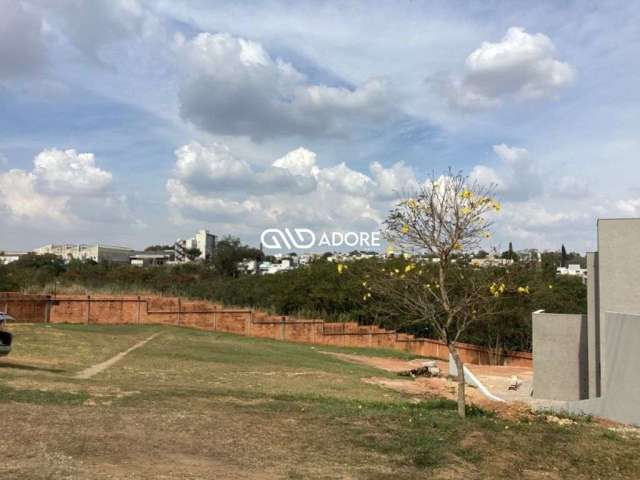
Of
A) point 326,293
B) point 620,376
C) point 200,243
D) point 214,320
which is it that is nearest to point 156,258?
point 200,243

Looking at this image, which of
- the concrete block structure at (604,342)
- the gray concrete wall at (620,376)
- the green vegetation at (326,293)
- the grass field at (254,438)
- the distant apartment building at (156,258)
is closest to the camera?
the grass field at (254,438)

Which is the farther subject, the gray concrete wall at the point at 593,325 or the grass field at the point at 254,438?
the gray concrete wall at the point at 593,325

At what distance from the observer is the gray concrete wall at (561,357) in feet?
61.2

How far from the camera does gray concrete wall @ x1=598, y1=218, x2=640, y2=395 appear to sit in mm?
14844

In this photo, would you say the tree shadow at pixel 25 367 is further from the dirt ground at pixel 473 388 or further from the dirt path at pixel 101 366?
the dirt ground at pixel 473 388

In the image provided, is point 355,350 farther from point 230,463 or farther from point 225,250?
point 225,250

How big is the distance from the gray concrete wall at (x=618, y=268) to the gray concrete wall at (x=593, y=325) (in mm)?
779

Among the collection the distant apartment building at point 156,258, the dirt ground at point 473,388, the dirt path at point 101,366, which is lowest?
the dirt ground at point 473,388

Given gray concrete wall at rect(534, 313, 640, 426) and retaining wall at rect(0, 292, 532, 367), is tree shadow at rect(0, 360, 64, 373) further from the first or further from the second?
retaining wall at rect(0, 292, 532, 367)

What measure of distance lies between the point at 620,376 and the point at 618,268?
2.74 meters

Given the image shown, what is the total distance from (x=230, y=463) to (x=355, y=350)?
27.2 metres

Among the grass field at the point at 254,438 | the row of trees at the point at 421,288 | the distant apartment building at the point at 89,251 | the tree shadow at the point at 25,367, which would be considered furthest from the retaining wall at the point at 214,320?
the distant apartment building at the point at 89,251

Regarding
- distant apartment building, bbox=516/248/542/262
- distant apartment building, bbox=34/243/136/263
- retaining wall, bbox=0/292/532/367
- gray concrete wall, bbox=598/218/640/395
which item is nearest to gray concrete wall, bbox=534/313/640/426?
gray concrete wall, bbox=598/218/640/395

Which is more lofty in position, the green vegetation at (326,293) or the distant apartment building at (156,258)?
the distant apartment building at (156,258)
